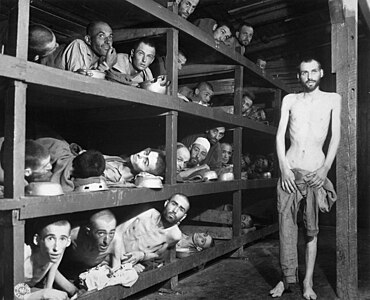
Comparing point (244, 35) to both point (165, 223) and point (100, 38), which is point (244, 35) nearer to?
point (100, 38)

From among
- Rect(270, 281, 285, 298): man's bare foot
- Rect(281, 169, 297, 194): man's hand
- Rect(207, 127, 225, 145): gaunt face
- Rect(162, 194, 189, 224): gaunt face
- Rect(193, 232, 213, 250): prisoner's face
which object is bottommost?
Rect(270, 281, 285, 298): man's bare foot

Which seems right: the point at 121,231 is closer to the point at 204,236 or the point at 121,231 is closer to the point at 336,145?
the point at 204,236

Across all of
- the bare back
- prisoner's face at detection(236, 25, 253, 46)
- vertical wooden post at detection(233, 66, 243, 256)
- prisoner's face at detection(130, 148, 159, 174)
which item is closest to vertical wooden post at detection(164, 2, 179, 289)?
prisoner's face at detection(130, 148, 159, 174)

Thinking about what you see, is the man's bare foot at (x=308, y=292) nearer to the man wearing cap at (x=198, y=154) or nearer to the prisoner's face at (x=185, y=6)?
the man wearing cap at (x=198, y=154)

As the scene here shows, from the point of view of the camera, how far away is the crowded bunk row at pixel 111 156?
252 cm

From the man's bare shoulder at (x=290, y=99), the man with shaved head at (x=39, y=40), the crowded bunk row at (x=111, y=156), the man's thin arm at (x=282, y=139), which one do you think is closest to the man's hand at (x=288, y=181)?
the man's thin arm at (x=282, y=139)

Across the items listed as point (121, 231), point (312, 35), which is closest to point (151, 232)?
point (121, 231)

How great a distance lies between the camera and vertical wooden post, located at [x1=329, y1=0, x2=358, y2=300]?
3.68 meters

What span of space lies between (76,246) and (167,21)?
2066mm

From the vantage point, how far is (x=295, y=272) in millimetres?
3824

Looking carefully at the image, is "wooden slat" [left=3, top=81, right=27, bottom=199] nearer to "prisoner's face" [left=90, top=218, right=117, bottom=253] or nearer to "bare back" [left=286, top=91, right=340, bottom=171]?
"prisoner's face" [left=90, top=218, right=117, bottom=253]

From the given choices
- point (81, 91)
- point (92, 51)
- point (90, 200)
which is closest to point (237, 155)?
point (92, 51)

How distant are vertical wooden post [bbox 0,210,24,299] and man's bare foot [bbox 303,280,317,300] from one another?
239 cm

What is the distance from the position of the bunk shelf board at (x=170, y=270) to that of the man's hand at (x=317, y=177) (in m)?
1.42
